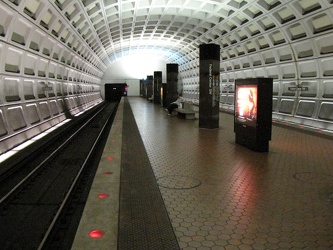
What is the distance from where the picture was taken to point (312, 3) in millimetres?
12836

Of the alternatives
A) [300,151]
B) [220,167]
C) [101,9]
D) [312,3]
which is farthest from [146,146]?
[101,9]

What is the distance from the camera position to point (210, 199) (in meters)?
5.12

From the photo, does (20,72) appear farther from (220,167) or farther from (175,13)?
(175,13)

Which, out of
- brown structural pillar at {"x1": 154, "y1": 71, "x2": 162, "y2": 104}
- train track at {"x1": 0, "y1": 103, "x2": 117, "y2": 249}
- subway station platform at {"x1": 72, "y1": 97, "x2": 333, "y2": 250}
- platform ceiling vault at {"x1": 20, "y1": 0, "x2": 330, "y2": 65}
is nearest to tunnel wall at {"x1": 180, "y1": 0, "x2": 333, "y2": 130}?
platform ceiling vault at {"x1": 20, "y1": 0, "x2": 330, "y2": 65}

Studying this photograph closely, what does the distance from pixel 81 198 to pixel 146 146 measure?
365cm

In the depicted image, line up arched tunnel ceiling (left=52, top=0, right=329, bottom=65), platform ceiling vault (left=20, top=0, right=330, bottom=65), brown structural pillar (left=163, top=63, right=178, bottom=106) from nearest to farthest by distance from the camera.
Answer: platform ceiling vault (left=20, top=0, right=330, bottom=65) < arched tunnel ceiling (left=52, top=0, right=329, bottom=65) < brown structural pillar (left=163, top=63, right=178, bottom=106)

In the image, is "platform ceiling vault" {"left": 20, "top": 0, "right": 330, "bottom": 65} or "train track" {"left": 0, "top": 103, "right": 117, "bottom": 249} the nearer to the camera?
"train track" {"left": 0, "top": 103, "right": 117, "bottom": 249}

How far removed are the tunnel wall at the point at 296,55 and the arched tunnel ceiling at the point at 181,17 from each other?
0.10m

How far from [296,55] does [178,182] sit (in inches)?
479

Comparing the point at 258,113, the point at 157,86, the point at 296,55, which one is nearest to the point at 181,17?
the point at 296,55

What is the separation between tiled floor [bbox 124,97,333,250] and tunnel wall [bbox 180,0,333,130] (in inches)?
178

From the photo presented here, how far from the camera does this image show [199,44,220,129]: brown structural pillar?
1350cm

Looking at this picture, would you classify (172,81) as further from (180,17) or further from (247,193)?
(247,193)

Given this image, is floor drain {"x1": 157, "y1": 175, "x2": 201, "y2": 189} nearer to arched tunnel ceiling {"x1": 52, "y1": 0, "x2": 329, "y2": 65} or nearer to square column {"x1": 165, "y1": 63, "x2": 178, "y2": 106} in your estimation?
arched tunnel ceiling {"x1": 52, "y1": 0, "x2": 329, "y2": 65}
